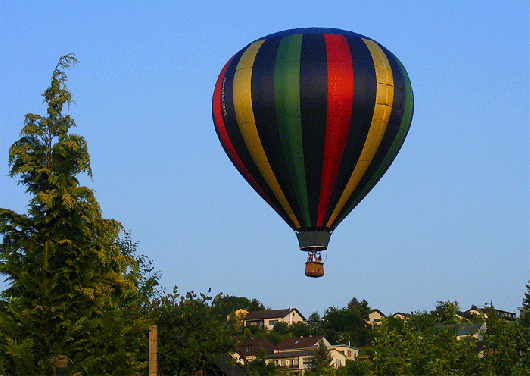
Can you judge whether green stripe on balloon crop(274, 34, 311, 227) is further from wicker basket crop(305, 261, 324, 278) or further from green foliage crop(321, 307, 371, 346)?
green foliage crop(321, 307, 371, 346)

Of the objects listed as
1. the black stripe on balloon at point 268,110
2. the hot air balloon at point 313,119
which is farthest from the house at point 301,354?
the black stripe on balloon at point 268,110

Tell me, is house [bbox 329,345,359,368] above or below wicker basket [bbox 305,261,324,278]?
below

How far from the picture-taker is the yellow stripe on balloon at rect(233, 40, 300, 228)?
3638 centimetres

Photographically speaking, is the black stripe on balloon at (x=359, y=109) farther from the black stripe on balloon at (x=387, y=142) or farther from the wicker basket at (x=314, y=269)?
the wicker basket at (x=314, y=269)

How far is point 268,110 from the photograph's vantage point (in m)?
35.8

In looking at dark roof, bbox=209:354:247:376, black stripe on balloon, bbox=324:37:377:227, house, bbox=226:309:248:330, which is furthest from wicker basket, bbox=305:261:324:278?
dark roof, bbox=209:354:247:376

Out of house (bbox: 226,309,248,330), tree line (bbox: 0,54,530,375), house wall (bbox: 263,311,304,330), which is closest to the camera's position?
tree line (bbox: 0,54,530,375)

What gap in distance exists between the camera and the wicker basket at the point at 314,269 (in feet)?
121

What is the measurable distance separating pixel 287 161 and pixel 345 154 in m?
2.34

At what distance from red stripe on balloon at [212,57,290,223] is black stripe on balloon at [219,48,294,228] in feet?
0.74

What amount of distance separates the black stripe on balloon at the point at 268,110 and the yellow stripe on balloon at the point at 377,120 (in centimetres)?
241

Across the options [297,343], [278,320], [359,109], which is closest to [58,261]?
[359,109]

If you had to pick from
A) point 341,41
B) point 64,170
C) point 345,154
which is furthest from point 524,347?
point 64,170

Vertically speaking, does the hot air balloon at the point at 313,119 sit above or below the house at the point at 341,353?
above
